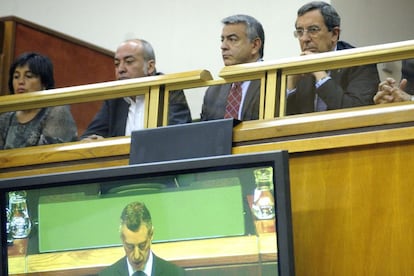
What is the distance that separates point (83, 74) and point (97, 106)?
1619 mm

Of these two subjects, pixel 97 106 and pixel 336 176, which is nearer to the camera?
pixel 336 176

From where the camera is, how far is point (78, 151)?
2.75m

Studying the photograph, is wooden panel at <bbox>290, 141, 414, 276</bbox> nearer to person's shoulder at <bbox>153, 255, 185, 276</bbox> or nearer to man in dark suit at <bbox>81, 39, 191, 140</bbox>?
person's shoulder at <bbox>153, 255, 185, 276</bbox>

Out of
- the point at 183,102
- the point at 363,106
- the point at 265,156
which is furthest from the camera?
the point at 183,102

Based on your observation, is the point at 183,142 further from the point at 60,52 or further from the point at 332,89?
the point at 60,52

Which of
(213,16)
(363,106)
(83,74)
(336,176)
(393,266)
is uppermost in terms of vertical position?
(213,16)

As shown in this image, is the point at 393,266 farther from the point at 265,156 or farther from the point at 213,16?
the point at 213,16

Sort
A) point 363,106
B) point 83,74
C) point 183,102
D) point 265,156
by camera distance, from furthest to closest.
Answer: point 83,74
point 183,102
point 363,106
point 265,156

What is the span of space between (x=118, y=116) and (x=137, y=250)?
20.1 inches

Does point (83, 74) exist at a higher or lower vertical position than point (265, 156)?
higher

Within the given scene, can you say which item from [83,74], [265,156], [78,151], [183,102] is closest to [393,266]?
[265,156]

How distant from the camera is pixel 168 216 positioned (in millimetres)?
2426

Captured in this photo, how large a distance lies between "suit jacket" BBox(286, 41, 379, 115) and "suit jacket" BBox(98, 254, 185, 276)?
51 cm

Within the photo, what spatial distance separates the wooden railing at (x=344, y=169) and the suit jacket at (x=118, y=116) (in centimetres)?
20
